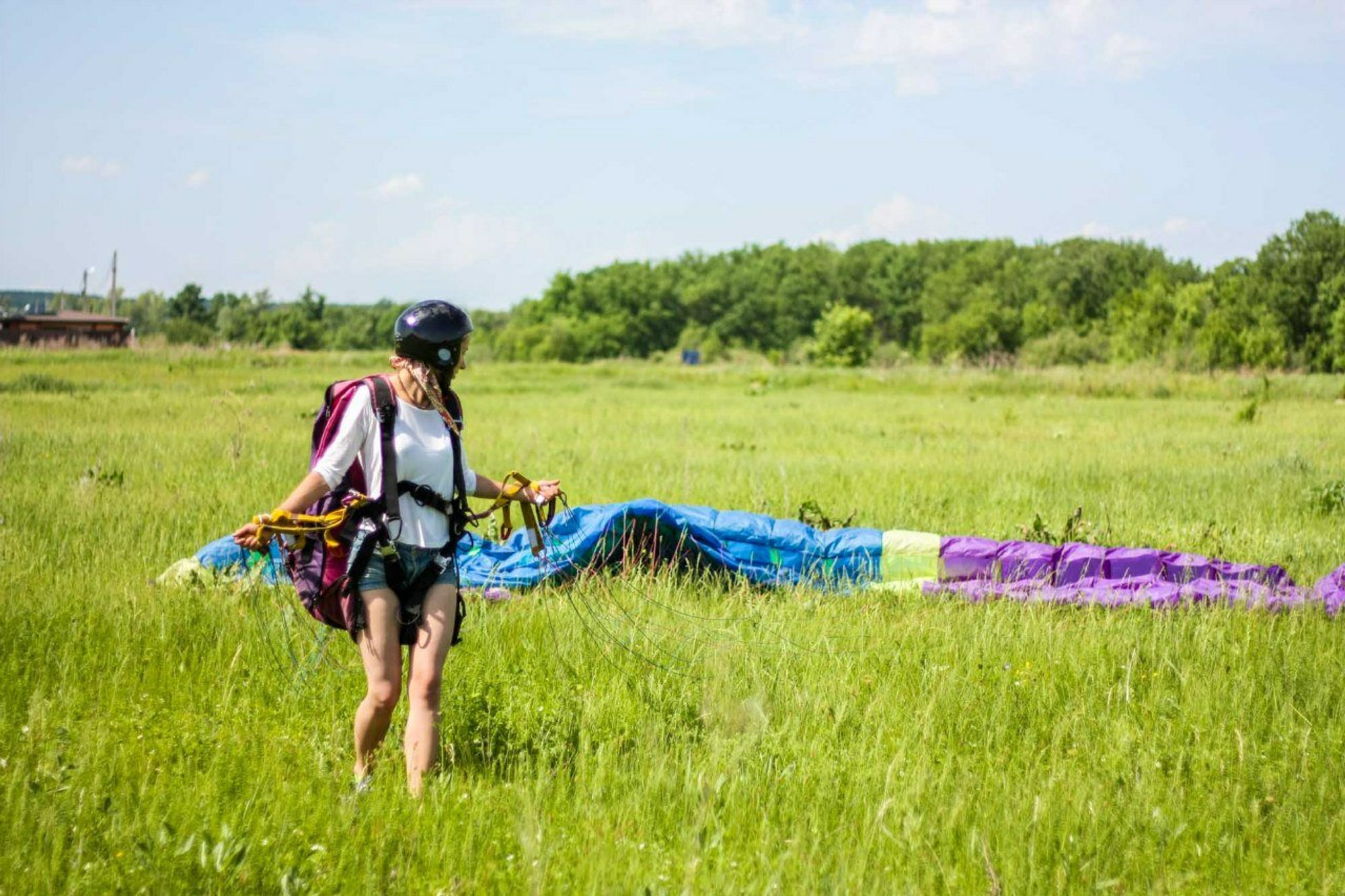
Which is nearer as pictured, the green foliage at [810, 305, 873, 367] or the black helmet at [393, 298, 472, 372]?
the black helmet at [393, 298, 472, 372]

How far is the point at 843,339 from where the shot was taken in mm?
97875

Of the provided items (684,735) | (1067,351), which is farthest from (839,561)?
(1067,351)

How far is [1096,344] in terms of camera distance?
70875 millimetres

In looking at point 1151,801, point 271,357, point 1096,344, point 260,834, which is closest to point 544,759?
point 260,834

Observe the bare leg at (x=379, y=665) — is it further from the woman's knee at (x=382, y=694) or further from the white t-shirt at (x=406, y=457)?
the white t-shirt at (x=406, y=457)

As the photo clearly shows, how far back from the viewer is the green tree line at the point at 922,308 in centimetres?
5588

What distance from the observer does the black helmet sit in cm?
379

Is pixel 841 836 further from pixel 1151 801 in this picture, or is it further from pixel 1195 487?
pixel 1195 487

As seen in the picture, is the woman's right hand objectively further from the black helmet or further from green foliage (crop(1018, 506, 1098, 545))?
green foliage (crop(1018, 506, 1098, 545))

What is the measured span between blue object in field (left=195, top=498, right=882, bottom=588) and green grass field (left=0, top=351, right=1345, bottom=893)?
0.86 ft

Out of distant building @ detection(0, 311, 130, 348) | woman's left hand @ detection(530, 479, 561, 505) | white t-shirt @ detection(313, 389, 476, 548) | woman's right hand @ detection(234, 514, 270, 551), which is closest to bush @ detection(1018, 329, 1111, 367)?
distant building @ detection(0, 311, 130, 348)

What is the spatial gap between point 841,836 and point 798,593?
2.89 meters

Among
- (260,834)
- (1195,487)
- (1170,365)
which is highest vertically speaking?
(1170,365)

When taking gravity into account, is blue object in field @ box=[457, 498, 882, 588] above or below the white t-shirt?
below
